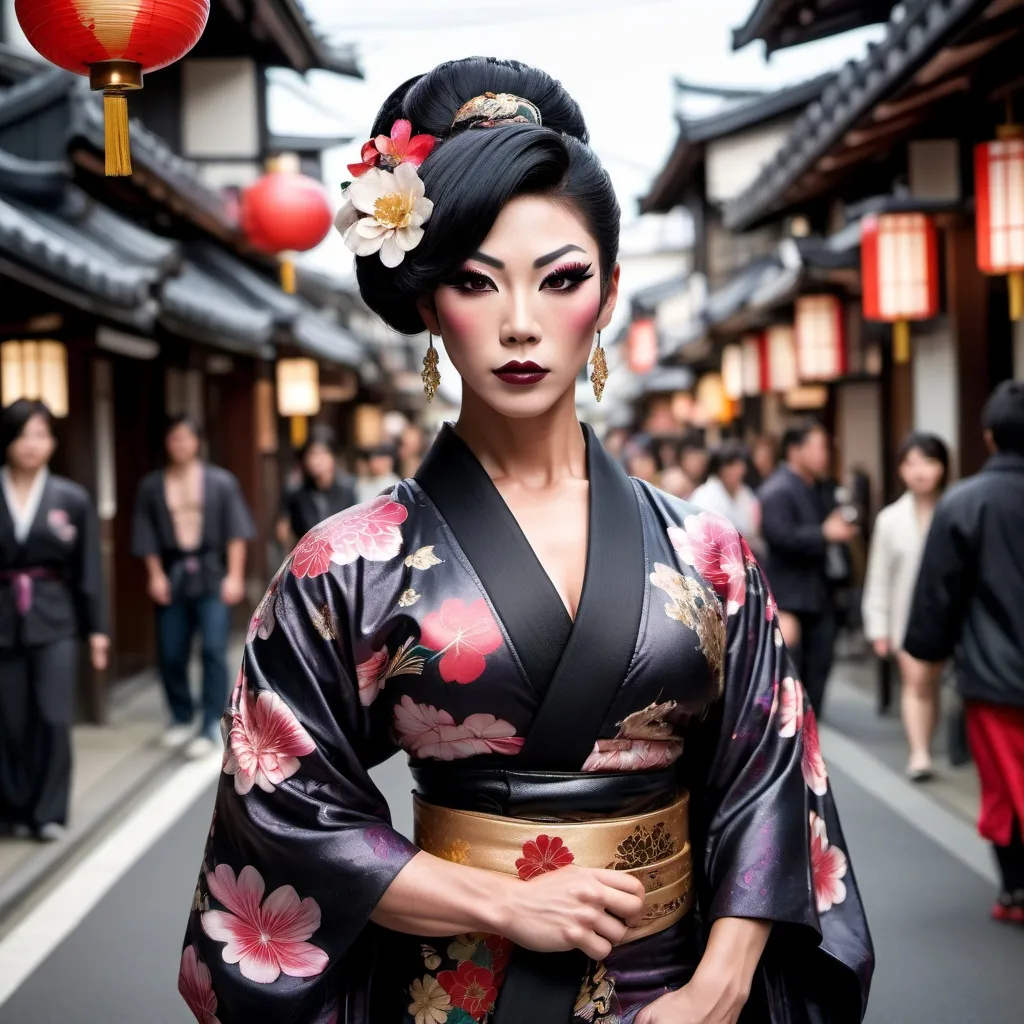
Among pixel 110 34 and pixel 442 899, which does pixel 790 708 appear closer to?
pixel 442 899

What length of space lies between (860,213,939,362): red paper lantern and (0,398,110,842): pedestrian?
598 cm

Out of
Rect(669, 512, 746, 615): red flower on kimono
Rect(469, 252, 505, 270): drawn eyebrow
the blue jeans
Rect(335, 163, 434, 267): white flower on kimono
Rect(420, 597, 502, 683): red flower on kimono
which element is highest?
Rect(335, 163, 434, 267): white flower on kimono

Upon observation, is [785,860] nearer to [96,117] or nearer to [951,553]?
[951,553]

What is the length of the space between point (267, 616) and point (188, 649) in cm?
865

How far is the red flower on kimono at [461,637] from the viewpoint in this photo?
2584 mm

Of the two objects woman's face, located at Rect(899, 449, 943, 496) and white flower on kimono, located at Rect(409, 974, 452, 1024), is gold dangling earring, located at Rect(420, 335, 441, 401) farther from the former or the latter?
woman's face, located at Rect(899, 449, 943, 496)

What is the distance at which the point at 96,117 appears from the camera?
10.5 m


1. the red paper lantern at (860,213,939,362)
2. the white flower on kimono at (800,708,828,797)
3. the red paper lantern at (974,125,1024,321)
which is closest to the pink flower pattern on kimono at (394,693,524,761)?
the white flower on kimono at (800,708,828,797)

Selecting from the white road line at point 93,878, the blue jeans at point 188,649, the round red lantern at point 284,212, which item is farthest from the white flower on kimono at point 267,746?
the round red lantern at point 284,212

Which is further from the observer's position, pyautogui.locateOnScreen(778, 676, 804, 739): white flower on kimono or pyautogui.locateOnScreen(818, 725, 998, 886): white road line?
pyautogui.locateOnScreen(818, 725, 998, 886): white road line

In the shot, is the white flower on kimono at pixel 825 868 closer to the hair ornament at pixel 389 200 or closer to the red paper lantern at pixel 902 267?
the hair ornament at pixel 389 200

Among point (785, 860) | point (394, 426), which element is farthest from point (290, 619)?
point (394, 426)

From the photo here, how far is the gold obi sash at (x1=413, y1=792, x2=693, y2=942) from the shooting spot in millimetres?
2605

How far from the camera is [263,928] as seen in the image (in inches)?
104
